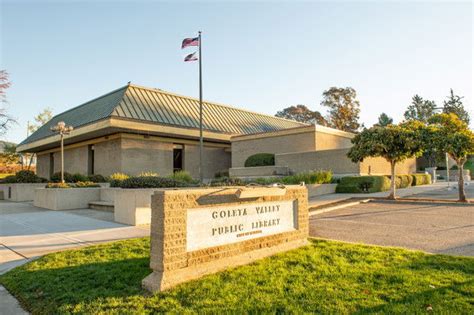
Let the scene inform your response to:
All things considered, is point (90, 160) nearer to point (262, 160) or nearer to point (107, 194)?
point (107, 194)

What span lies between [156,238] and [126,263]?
155 cm

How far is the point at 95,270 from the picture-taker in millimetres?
5066

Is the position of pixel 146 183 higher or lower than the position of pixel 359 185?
higher

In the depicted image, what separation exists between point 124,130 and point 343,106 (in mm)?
43420

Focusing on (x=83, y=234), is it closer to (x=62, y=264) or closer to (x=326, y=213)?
(x=62, y=264)

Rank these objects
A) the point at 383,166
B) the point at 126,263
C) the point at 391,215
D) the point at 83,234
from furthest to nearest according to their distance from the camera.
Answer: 1. the point at 383,166
2. the point at 391,215
3. the point at 83,234
4. the point at 126,263

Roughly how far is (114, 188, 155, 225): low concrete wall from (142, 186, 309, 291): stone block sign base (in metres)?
5.28

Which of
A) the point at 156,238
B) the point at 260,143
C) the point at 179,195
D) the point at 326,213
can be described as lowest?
the point at 326,213

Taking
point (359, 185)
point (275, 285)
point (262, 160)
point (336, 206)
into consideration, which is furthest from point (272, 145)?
point (275, 285)

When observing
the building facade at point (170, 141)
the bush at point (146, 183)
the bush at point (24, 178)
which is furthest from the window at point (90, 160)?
the bush at point (146, 183)

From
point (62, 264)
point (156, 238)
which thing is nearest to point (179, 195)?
point (156, 238)

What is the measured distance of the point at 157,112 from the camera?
88.8 feet

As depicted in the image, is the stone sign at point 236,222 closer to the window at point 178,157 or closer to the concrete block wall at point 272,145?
the concrete block wall at point 272,145

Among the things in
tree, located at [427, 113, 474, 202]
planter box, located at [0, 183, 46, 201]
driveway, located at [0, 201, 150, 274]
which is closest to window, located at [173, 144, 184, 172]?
planter box, located at [0, 183, 46, 201]
